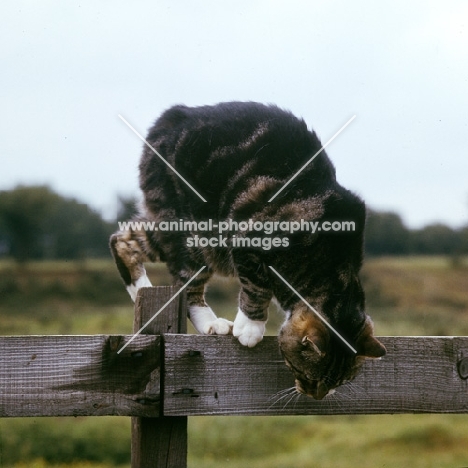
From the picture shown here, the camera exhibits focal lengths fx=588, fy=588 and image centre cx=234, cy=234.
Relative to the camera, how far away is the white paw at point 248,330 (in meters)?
1.33

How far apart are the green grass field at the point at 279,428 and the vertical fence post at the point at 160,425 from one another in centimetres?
236

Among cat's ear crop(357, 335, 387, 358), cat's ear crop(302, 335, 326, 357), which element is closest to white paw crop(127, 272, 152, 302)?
cat's ear crop(302, 335, 326, 357)

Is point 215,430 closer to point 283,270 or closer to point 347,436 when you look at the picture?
point 347,436

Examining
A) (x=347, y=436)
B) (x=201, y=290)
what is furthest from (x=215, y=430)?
(x=201, y=290)

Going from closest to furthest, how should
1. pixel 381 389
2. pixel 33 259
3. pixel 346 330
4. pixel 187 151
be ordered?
1. pixel 381 389
2. pixel 346 330
3. pixel 187 151
4. pixel 33 259

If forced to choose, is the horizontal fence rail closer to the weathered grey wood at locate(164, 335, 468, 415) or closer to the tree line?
the weathered grey wood at locate(164, 335, 468, 415)

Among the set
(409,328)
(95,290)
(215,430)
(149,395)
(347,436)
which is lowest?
(347,436)

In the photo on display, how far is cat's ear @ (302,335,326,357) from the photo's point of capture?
1389mm

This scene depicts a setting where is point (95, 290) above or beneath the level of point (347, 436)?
above

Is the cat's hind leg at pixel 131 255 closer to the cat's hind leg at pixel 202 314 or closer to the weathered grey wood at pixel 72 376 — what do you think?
the cat's hind leg at pixel 202 314

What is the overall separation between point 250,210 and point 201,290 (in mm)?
284

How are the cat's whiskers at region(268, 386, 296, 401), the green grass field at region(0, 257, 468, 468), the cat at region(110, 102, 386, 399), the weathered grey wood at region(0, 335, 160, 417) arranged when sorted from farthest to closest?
the green grass field at region(0, 257, 468, 468) → the cat at region(110, 102, 386, 399) → the cat's whiskers at region(268, 386, 296, 401) → the weathered grey wood at region(0, 335, 160, 417)

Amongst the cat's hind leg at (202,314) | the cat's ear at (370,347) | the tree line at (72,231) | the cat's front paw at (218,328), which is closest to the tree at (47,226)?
the tree line at (72,231)

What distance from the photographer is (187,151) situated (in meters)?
1.77
